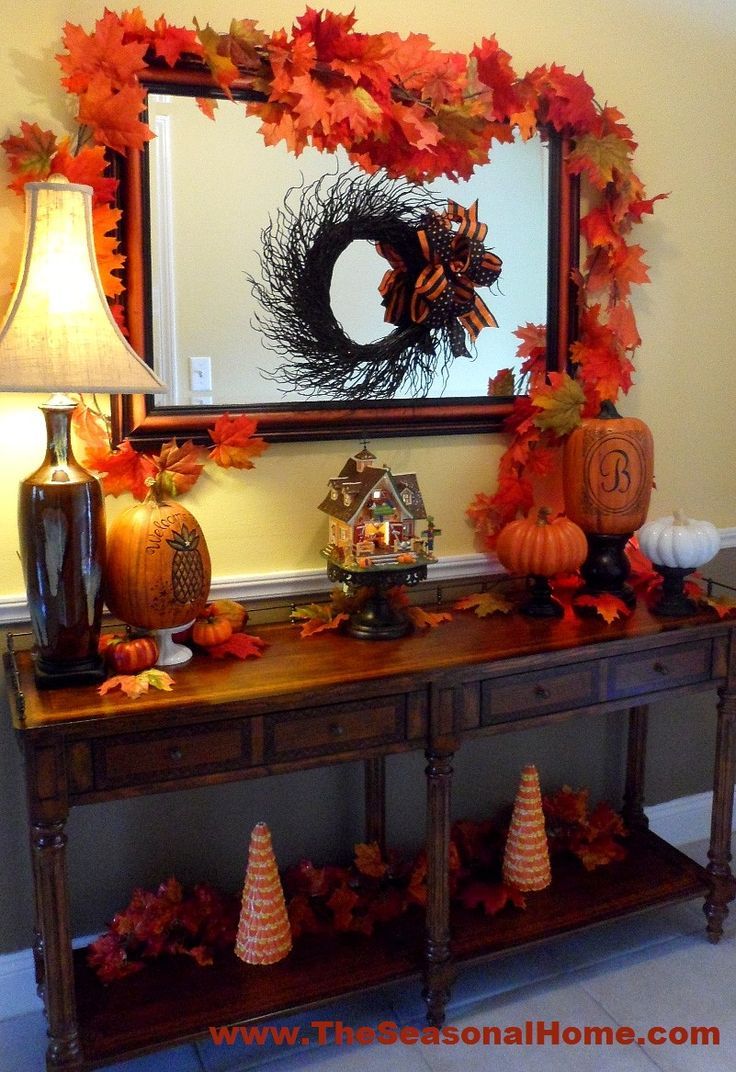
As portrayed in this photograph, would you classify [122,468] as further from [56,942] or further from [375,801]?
[375,801]

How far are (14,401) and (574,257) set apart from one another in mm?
1333

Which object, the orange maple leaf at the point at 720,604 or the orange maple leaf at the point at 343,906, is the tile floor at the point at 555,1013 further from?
the orange maple leaf at the point at 720,604

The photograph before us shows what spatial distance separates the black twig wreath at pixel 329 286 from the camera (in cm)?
200

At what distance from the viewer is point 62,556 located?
1680 millimetres

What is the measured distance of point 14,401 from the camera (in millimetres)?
1857

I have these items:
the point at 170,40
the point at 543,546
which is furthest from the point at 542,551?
the point at 170,40

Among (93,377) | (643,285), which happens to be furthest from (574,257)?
(93,377)

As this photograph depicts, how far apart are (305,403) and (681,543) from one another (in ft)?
2.98

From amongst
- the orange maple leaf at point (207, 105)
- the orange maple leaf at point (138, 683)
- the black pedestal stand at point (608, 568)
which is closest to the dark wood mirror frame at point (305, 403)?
the orange maple leaf at point (207, 105)

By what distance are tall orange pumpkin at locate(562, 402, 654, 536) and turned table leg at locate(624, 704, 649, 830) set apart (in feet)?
2.05

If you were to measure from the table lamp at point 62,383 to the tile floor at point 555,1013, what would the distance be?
0.87 m

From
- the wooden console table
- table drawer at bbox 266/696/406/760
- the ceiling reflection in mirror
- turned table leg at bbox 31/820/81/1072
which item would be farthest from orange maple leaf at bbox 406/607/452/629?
turned table leg at bbox 31/820/81/1072

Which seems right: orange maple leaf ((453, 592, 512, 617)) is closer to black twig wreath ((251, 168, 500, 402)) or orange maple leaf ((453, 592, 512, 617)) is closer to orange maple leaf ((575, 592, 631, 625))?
orange maple leaf ((575, 592, 631, 625))

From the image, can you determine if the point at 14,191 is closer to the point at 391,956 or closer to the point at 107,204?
the point at 107,204
